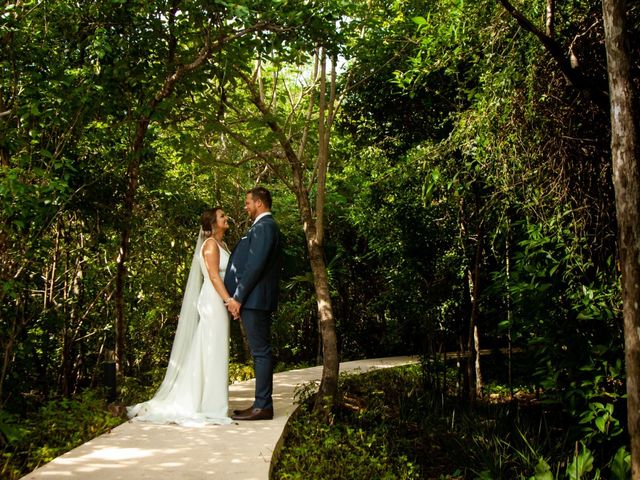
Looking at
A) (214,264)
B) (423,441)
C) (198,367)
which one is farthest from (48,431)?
(423,441)

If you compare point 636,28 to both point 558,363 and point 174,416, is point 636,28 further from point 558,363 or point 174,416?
Answer: point 174,416

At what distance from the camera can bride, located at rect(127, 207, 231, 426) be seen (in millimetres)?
5789

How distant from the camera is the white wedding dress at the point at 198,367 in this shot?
18.9ft

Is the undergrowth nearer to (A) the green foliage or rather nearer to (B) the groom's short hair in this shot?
(A) the green foliage

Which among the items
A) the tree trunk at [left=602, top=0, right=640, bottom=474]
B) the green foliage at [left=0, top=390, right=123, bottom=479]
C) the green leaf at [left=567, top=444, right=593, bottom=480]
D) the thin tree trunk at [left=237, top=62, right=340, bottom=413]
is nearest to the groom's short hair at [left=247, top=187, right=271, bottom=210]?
the thin tree trunk at [left=237, top=62, right=340, bottom=413]

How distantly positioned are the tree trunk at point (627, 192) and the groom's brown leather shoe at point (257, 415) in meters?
3.08

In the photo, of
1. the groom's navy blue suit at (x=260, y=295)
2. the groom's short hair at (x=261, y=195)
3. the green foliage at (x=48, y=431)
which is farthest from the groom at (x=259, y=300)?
the green foliage at (x=48, y=431)

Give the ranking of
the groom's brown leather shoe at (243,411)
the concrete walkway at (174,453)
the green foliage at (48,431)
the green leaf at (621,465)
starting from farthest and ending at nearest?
the groom's brown leather shoe at (243,411) < the green foliage at (48,431) < the green leaf at (621,465) < the concrete walkway at (174,453)

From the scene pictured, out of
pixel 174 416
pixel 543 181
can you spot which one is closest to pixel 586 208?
pixel 543 181

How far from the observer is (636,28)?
4988 mm

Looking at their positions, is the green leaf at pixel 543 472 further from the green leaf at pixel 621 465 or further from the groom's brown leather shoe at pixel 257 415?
the groom's brown leather shoe at pixel 257 415

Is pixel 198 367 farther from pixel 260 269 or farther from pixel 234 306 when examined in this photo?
pixel 260 269

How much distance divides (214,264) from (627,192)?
375 cm

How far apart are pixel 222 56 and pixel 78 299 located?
356 cm
